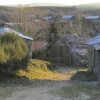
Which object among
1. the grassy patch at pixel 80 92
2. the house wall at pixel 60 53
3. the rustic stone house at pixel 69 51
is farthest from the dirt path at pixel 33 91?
the house wall at pixel 60 53

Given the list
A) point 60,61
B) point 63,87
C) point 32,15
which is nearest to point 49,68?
point 60,61

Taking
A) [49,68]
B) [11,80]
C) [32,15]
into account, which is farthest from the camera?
[32,15]

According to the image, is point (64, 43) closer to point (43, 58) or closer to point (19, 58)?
point (43, 58)

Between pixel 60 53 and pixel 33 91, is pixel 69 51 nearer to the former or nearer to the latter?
pixel 60 53

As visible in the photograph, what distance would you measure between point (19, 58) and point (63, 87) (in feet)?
14.5

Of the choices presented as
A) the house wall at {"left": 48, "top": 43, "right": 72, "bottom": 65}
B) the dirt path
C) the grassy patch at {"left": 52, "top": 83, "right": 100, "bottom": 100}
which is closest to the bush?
the dirt path

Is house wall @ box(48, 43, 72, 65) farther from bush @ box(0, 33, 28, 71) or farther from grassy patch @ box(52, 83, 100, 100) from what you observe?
grassy patch @ box(52, 83, 100, 100)

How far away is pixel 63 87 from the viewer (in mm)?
18031

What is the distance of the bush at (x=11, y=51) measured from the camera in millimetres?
20406

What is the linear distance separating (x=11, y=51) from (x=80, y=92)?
21.9 feet

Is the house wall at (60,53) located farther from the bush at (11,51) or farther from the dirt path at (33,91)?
the dirt path at (33,91)

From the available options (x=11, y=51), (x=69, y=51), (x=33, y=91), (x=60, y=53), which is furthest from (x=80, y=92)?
(x=60, y=53)

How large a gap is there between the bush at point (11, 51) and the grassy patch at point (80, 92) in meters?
4.39

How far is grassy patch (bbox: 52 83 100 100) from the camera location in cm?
1524
